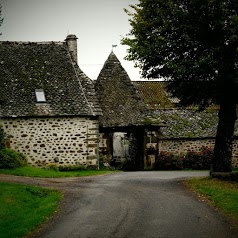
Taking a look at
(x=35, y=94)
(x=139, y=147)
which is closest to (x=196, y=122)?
(x=139, y=147)

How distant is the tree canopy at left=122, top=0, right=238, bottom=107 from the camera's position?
15.0 metres

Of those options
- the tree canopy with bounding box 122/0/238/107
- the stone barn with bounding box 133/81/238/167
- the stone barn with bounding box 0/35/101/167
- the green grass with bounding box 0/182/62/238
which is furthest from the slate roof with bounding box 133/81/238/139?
the green grass with bounding box 0/182/62/238

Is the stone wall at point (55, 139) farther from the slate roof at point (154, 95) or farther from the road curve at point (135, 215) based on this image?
the slate roof at point (154, 95)

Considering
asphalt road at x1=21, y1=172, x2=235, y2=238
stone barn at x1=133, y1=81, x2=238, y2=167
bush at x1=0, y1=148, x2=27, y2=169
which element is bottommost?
asphalt road at x1=21, y1=172, x2=235, y2=238

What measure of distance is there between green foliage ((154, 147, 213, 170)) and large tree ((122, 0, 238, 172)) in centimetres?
1111

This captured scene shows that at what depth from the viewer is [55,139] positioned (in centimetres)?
2336

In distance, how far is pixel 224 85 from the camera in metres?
16.2

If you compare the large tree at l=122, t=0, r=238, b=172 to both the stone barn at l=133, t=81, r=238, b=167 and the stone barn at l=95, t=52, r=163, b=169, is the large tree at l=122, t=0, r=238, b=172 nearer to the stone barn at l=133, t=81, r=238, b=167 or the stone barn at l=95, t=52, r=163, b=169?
the stone barn at l=95, t=52, r=163, b=169

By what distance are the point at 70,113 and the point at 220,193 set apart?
12.3 m

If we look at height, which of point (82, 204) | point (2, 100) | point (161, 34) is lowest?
point (82, 204)

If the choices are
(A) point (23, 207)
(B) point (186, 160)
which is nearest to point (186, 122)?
(B) point (186, 160)

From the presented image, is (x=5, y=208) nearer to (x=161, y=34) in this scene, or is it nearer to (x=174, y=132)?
(x=161, y=34)

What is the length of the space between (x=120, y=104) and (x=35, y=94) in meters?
6.53

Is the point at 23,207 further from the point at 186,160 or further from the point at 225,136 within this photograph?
the point at 186,160
